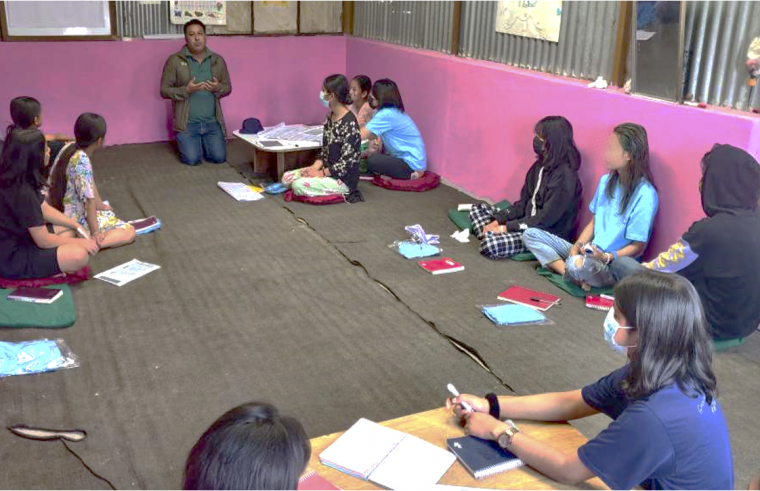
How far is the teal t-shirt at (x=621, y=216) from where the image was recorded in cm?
460

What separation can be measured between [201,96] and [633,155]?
468 cm

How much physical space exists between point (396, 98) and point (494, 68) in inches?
40.4

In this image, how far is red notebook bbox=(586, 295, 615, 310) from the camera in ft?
14.5

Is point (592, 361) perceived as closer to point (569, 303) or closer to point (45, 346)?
point (569, 303)

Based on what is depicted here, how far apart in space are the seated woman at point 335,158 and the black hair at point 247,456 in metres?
4.97

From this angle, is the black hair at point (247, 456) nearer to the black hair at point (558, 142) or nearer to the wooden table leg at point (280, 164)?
the black hair at point (558, 142)

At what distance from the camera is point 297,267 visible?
4918 millimetres

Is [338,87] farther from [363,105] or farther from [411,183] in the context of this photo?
[363,105]

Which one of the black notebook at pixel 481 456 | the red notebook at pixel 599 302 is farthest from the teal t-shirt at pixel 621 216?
the black notebook at pixel 481 456

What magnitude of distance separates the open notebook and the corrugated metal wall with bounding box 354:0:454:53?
5.50 m

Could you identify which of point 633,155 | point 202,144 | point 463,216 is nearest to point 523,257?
point 463,216

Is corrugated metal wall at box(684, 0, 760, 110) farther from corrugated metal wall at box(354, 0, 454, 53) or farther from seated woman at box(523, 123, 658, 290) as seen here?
corrugated metal wall at box(354, 0, 454, 53)

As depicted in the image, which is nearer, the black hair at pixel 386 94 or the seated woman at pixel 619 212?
the seated woman at pixel 619 212

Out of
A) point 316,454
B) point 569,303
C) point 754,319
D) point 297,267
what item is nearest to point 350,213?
point 297,267
